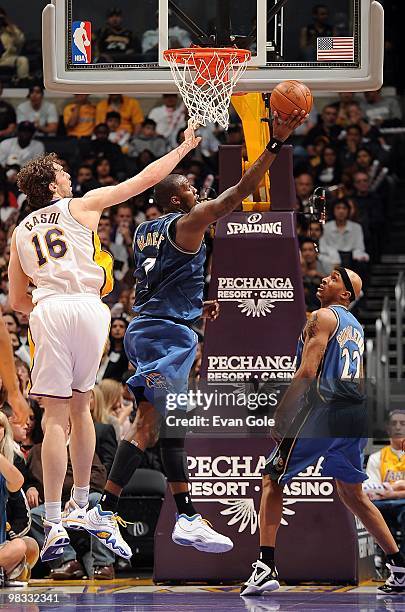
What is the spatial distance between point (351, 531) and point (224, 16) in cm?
378

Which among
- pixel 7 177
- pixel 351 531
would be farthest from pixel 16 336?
pixel 351 531

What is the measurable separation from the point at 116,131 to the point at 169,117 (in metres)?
0.69

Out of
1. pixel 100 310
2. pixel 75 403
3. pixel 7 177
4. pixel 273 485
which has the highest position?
pixel 7 177

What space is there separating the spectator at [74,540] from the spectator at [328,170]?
630 centimetres

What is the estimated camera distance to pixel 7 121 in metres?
16.2

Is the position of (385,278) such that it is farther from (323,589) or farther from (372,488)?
(323,589)

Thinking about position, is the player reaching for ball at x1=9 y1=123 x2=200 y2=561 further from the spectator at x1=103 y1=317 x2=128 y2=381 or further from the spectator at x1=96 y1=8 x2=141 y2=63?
the spectator at x1=96 y1=8 x2=141 y2=63

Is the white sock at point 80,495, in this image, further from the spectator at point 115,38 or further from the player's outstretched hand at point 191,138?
the spectator at point 115,38

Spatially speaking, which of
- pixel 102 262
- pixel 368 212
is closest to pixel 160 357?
pixel 102 262

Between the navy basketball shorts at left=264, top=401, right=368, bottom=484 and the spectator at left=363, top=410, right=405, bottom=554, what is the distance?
1331mm

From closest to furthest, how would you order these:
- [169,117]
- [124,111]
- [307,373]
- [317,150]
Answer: [307,373] → [317,150] → [169,117] → [124,111]

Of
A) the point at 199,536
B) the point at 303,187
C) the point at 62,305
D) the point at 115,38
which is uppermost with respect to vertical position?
the point at 115,38

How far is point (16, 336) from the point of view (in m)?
12.5

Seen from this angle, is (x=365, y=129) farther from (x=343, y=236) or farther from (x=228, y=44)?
(x=228, y=44)
